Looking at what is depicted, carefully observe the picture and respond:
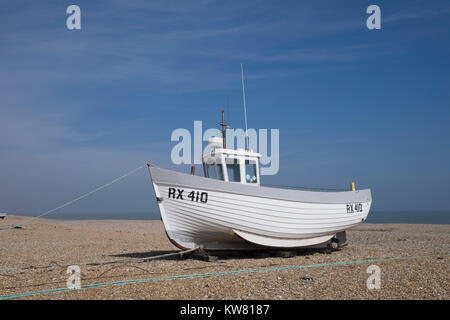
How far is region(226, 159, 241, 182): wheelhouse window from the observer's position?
11289 mm

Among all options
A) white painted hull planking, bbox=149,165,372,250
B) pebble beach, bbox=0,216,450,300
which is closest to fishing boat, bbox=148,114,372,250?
white painted hull planking, bbox=149,165,372,250

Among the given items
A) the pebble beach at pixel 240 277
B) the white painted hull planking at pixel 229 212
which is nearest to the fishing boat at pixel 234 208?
the white painted hull planking at pixel 229 212

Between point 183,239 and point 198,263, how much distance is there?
0.75 meters

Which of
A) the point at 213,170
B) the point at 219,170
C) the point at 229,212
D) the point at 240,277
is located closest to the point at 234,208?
the point at 229,212

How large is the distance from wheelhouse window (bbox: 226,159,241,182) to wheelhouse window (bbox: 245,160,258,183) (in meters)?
0.29

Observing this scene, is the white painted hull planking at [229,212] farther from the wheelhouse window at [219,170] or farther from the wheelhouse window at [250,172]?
the wheelhouse window at [219,170]

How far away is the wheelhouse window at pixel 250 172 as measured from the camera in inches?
453

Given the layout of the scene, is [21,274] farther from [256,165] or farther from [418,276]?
[418,276]

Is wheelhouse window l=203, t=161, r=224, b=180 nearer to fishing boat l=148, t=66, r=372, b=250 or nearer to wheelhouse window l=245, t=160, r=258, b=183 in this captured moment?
fishing boat l=148, t=66, r=372, b=250

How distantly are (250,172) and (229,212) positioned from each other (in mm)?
2201

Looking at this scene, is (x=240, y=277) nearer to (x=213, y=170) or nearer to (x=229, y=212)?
(x=229, y=212)
